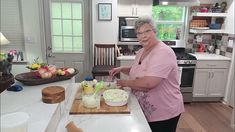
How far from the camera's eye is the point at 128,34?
3.93 metres

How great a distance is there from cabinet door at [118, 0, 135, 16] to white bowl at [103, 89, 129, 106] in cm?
244

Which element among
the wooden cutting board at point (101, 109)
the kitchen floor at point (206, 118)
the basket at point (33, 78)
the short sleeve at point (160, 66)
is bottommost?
the kitchen floor at point (206, 118)

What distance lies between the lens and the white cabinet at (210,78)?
374 cm

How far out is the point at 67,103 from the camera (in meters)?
1.65

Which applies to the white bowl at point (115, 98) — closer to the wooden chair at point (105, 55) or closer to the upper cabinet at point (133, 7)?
the wooden chair at point (105, 55)

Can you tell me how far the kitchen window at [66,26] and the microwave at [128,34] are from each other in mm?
779

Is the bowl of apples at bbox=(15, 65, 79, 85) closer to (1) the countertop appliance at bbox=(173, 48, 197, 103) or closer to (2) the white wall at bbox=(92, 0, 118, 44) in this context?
(2) the white wall at bbox=(92, 0, 118, 44)

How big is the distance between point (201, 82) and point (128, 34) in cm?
164

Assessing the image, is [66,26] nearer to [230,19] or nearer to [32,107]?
[32,107]

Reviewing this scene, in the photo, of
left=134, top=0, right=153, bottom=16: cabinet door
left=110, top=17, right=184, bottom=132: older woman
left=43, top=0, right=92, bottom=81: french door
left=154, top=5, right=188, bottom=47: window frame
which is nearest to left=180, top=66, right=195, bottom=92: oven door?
left=154, top=5, right=188, bottom=47: window frame

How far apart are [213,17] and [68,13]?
2.88 metres

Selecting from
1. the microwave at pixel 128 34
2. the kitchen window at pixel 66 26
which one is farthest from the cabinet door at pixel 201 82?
the kitchen window at pixel 66 26

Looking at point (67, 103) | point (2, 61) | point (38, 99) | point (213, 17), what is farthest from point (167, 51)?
point (213, 17)

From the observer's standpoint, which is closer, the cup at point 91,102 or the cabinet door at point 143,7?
the cup at point 91,102
